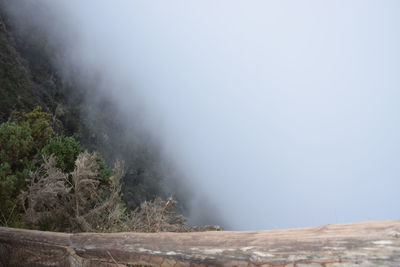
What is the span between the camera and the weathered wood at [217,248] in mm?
1721

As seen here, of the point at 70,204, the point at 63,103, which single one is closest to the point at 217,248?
the point at 70,204

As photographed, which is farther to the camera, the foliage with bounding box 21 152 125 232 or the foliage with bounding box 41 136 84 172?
the foliage with bounding box 41 136 84 172

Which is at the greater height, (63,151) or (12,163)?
(63,151)

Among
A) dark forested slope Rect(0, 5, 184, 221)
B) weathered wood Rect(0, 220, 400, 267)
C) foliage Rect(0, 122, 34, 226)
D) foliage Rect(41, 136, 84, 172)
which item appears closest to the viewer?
weathered wood Rect(0, 220, 400, 267)

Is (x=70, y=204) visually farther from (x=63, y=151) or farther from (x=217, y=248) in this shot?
(x=217, y=248)

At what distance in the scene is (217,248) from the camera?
223 centimetres

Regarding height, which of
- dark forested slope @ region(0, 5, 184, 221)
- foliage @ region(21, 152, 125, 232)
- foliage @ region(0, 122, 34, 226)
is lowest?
foliage @ region(21, 152, 125, 232)

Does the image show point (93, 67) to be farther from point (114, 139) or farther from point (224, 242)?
point (224, 242)

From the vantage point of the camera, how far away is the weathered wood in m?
1.72

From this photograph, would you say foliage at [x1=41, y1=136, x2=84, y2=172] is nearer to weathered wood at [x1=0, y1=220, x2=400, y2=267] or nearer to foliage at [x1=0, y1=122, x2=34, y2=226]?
foliage at [x1=0, y1=122, x2=34, y2=226]

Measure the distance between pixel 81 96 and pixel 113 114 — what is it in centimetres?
1670

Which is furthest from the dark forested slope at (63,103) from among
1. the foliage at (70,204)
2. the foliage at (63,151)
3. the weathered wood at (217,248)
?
the weathered wood at (217,248)

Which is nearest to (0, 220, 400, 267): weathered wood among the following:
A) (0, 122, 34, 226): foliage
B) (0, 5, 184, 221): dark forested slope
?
(0, 122, 34, 226): foliage

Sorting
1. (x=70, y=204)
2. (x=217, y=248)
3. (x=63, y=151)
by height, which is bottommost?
(x=217, y=248)
